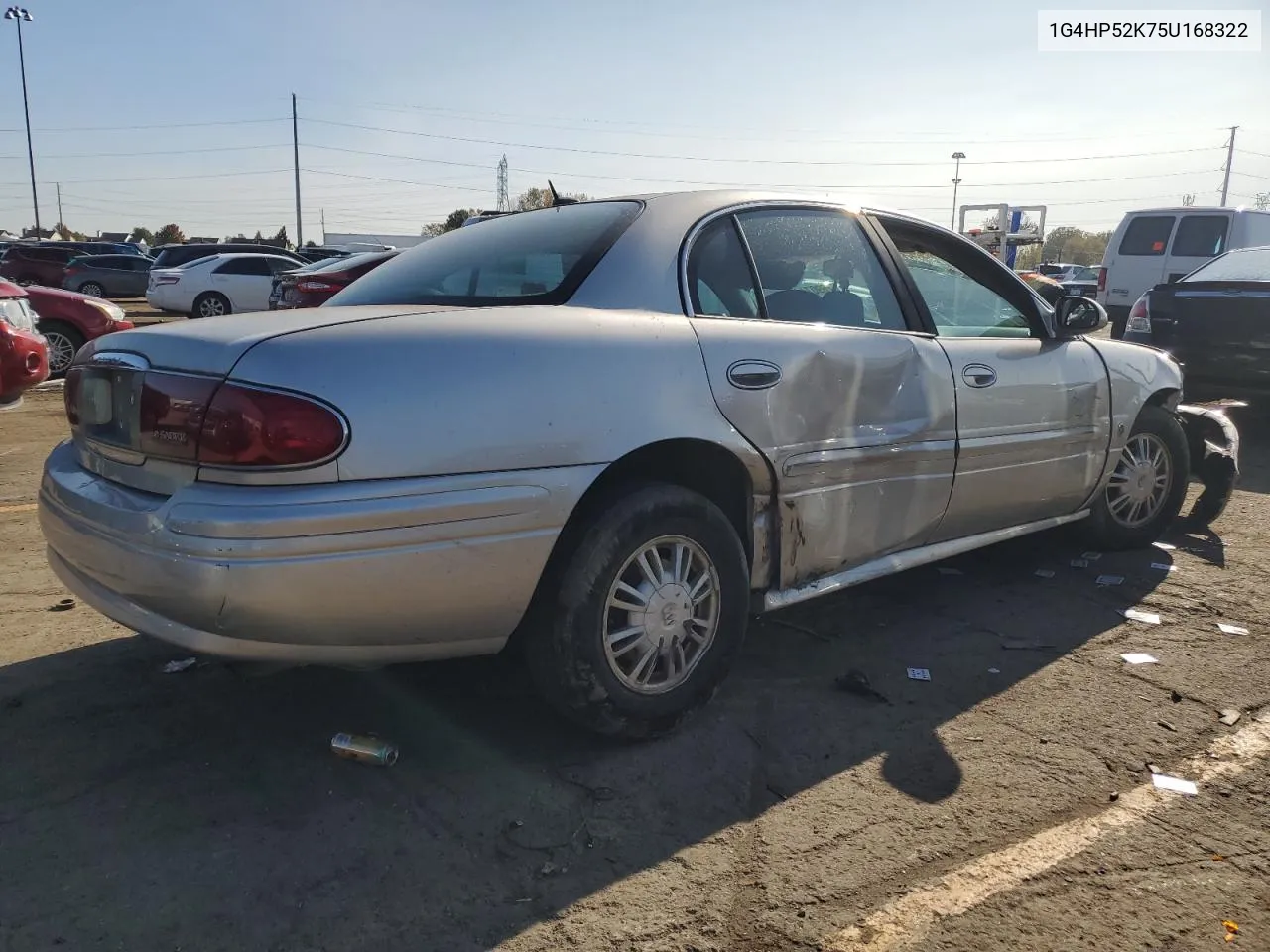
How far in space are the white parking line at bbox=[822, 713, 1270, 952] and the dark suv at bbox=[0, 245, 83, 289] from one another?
2609 cm

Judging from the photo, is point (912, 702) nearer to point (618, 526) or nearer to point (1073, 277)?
point (618, 526)

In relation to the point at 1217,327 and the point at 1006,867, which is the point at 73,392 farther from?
the point at 1217,327

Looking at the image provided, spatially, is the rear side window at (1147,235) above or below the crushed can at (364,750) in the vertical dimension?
above

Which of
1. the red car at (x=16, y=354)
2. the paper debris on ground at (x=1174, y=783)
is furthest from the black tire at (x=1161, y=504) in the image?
the red car at (x=16, y=354)

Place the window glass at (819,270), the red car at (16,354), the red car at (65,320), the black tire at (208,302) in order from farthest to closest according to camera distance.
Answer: the black tire at (208,302)
the red car at (65,320)
the red car at (16,354)
the window glass at (819,270)

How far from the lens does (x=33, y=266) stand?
23.8m

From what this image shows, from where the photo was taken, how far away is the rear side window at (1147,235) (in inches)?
541

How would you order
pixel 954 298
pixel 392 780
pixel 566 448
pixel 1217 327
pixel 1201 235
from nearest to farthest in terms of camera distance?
pixel 566 448 < pixel 392 780 < pixel 954 298 < pixel 1217 327 < pixel 1201 235

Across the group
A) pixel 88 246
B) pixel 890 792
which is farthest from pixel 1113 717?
pixel 88 246

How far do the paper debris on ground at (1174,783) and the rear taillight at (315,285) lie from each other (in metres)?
10.1

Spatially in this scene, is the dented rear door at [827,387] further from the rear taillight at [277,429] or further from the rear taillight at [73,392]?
the rear taillight at [73,392]

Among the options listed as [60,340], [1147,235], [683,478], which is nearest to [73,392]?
[683,478]

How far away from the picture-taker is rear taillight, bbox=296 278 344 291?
1112cm

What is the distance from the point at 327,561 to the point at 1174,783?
2.41m
